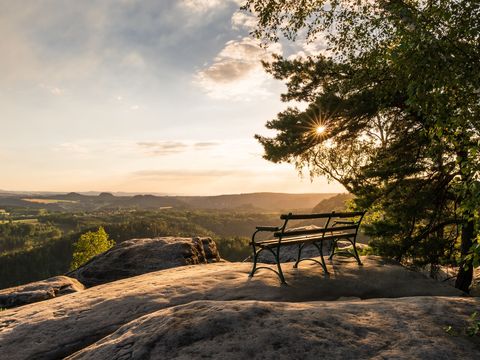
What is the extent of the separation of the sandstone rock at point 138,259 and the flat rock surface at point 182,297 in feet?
17.6

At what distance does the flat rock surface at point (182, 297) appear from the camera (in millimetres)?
5465

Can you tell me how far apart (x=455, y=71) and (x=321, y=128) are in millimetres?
6815

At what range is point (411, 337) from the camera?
161 inches

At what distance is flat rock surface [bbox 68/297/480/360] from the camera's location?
3797 mm

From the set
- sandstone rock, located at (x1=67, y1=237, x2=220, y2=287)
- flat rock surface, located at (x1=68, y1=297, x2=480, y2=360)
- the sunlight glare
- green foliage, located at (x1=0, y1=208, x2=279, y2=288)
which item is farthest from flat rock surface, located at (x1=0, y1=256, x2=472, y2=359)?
green foliage, located at (x1=0, y1=208, x2=279, y2=288)

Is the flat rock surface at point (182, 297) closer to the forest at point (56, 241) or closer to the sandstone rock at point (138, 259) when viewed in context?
the sandstone rock at point (138, 259)

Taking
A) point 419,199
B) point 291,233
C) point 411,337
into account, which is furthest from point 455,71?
point 419,199

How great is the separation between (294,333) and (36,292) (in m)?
9.12

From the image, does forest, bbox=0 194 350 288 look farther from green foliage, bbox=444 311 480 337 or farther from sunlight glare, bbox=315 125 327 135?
green foliage, bbox=444 311 480 337

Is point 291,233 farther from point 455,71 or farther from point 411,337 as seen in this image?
point 455,71

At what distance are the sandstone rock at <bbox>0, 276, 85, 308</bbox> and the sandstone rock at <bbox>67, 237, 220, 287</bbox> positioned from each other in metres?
1.34

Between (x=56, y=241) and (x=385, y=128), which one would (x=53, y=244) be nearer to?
(x=56, y=241)

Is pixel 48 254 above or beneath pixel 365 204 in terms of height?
beneath

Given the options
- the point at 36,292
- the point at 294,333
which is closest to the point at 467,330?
the point at 294,333
